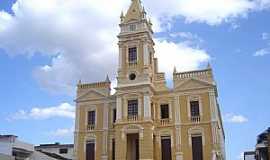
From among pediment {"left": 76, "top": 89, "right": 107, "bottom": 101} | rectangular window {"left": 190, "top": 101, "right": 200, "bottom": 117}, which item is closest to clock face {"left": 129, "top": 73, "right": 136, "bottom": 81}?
pediment {"left": 76, "top": 89, "right": 107, "bottom": 101}

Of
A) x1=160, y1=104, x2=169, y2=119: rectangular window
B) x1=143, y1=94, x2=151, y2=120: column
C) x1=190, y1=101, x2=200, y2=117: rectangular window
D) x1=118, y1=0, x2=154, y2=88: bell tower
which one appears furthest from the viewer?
x1=118, y1=0, x2=154, y2=88: bell tower

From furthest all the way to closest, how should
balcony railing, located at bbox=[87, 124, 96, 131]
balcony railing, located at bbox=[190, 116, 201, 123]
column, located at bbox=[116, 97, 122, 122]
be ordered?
balcony railing, located at bbox=[87, 124, 96, 131]
column, located at bbox=[116, 97, 122, 122]
balcony railing, located at bbox=[190, 116, 201, 123]

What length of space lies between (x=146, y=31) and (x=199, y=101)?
9.12 m

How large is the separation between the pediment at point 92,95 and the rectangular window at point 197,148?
10.4 meters

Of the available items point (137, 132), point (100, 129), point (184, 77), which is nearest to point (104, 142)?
point (100, 129)

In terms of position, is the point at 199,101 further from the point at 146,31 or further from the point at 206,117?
the point at 146,31

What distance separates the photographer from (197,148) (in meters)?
36.0

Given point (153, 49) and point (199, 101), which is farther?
point (153, 49)

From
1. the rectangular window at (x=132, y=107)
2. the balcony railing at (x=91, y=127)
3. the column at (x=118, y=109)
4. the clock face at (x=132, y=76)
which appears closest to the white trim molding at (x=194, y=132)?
the rectangular window at (x=132, y=107)

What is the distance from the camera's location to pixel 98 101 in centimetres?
4069

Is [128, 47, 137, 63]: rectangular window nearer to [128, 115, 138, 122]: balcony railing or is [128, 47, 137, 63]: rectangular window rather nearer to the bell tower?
the bell tower

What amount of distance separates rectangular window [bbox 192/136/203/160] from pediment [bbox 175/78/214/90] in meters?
4.84

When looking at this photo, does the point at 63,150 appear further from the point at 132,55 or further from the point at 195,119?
the point at 195,119

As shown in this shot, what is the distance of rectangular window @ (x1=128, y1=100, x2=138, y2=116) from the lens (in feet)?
124
